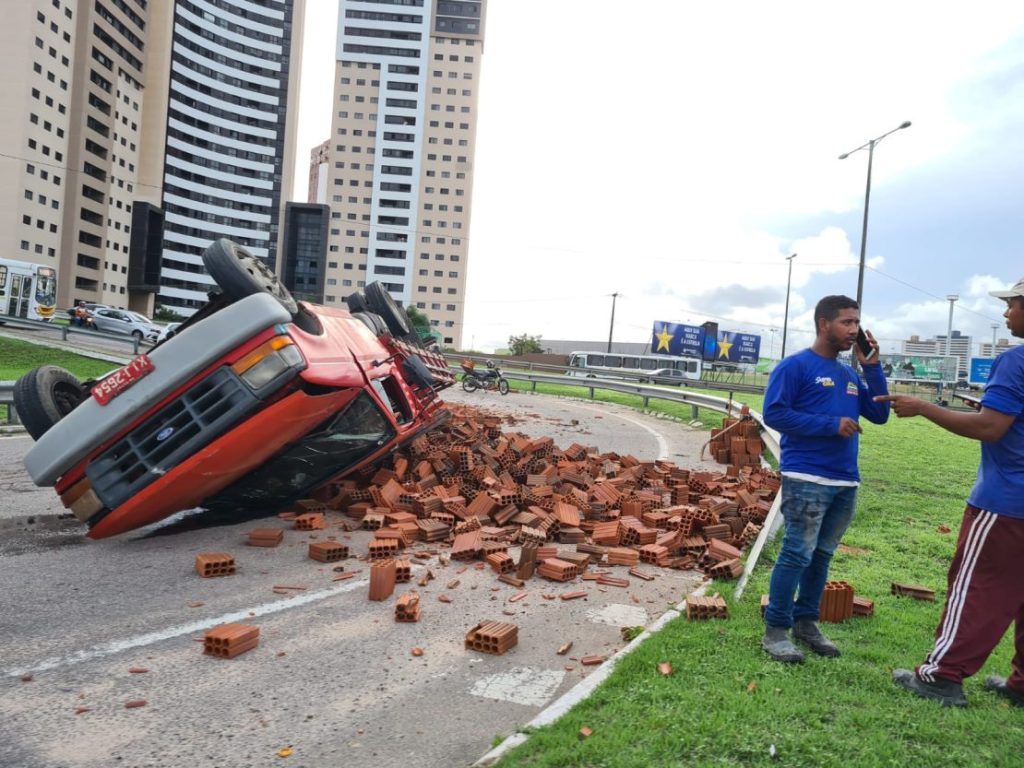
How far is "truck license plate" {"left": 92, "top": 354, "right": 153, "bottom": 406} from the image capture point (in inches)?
219

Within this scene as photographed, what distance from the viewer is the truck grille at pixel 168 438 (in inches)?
218

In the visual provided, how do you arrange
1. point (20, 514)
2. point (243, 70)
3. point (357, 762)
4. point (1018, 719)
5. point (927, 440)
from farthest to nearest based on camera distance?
point (243, 70)
point (927, 440)
point (20, 514)
point (1018, 719)
point (357, 762)

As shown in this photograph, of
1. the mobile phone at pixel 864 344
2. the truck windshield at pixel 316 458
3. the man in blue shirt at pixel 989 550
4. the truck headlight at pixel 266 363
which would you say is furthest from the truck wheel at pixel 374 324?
the man in blue shirt at pixel 989 550

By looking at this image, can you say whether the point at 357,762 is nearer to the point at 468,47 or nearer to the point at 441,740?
Answer: the point at 441,740

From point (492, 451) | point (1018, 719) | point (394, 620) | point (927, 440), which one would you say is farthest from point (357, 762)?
point (927, 440)

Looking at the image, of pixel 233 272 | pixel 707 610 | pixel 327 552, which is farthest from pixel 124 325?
pixel 707 610

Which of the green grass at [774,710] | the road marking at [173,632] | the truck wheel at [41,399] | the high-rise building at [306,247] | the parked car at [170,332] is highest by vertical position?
the high-rise building at [306,247]

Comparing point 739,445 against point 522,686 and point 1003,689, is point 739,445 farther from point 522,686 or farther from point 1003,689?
point 522,686

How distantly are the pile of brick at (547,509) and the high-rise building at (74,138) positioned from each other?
3180 inches

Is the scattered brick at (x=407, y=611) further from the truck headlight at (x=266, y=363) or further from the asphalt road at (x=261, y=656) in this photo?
the truck headlight at (x=266, y=363)

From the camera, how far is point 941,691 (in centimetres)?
356

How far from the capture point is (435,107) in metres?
120

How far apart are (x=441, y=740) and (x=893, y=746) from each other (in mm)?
1927

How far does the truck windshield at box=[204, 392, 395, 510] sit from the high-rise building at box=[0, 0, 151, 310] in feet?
266
